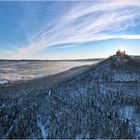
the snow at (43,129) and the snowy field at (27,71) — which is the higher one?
the snowy field at (27,71)

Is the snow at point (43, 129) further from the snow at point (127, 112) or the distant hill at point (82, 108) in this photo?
the snow at point (127, 112)

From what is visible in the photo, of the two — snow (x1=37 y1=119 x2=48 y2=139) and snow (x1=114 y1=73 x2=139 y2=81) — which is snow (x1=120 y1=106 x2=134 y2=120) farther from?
snow (x1=37 y1=119 x2=48 y2=139)

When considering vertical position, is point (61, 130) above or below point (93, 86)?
below

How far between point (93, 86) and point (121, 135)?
10.9m

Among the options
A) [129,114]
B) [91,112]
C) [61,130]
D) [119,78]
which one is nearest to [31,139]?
[61,130]

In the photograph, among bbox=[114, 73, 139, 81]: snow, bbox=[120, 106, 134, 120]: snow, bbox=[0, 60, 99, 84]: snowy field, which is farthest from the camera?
bbox=[0, 60, 99, 84]: snowy field

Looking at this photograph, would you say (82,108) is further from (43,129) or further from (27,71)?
(27,71)

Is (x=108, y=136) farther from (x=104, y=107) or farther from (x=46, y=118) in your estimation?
(x=46, y=118)

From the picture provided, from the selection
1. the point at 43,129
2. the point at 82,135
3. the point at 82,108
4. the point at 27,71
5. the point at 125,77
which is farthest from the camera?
the point at 27,71

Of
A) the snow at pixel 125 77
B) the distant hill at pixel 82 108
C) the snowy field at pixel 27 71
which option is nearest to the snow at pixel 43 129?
the distant hill at pixel 82 108

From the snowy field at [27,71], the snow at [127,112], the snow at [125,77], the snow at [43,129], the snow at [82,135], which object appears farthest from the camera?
the snowy field at [27,71]

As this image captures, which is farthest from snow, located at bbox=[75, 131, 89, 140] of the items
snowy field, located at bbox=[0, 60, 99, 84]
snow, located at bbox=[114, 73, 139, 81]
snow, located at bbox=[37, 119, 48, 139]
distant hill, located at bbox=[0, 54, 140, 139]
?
snowy field, located at bbox=[0, 60, 99, 84]

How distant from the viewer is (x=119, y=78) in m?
44.0

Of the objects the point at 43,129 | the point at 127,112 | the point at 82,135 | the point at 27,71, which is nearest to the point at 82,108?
the point at 82,135
